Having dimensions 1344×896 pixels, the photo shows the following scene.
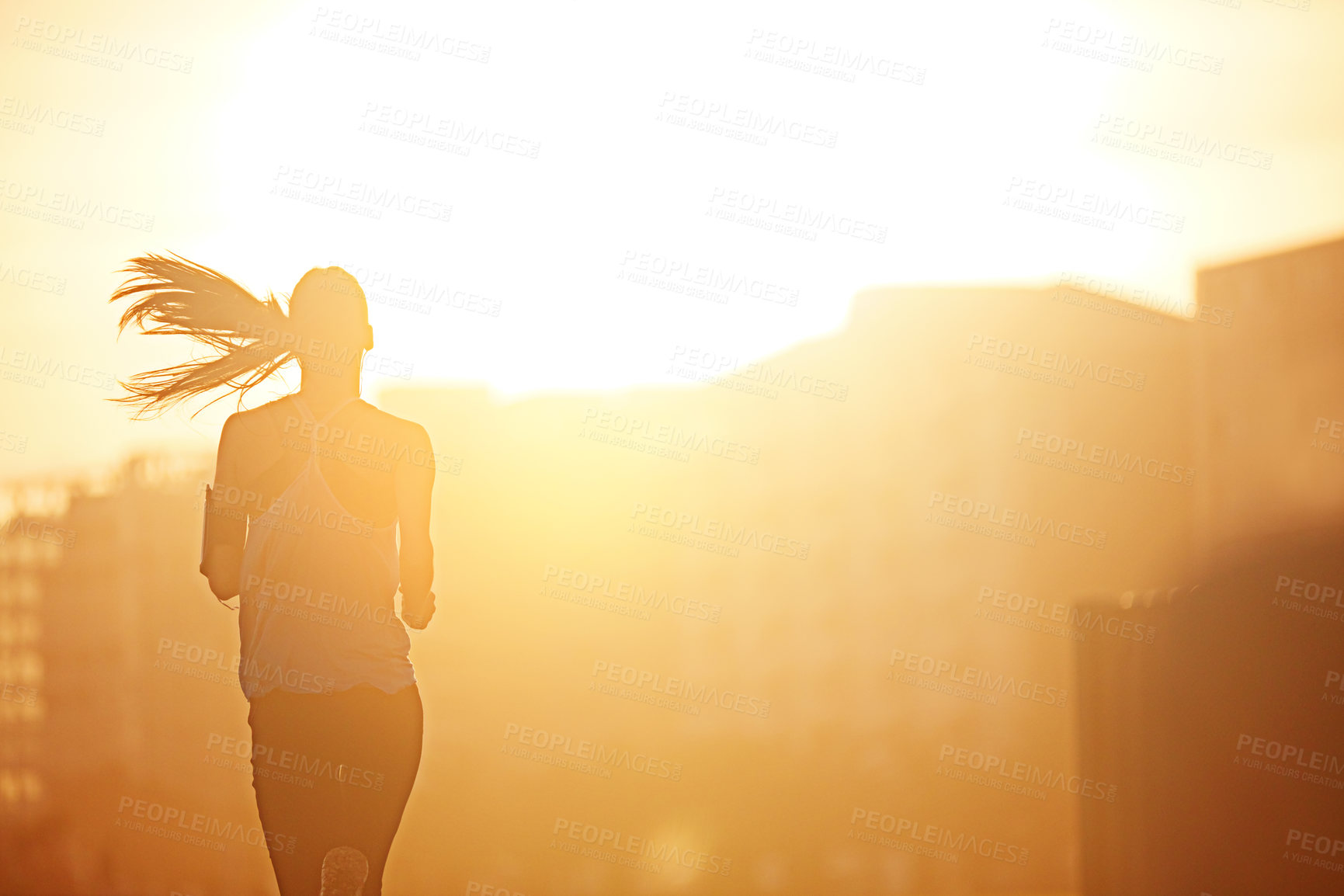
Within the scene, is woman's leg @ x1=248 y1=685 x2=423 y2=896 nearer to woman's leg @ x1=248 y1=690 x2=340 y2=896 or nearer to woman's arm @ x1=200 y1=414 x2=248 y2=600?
woman's leg @ x1=248 y1=690 x2=340 y2=896

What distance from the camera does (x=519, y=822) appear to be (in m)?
58.9

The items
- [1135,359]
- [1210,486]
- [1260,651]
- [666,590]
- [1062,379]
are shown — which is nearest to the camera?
[1260,651]

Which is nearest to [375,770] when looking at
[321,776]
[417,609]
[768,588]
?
[321,776]

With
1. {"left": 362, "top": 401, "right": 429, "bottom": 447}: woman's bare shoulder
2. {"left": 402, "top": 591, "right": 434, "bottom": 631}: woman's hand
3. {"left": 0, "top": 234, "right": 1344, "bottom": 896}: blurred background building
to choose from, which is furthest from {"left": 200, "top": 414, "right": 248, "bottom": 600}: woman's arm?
{"left": 0, "top": 234, "right": 1344, "bottom": 896}: blurred background building

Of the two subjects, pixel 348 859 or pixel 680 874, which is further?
pixel 680 874

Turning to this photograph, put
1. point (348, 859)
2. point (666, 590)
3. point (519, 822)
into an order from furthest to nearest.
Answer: point (519, 822), point (666, 590), point (348, 859)

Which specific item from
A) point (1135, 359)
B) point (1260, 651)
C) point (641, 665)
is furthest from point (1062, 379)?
point (1260, 651)

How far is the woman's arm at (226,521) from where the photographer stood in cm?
Result: 246

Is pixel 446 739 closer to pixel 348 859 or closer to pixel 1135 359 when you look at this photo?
pixel 1135 359

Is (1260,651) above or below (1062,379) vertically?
below

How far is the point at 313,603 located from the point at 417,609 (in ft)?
1.11

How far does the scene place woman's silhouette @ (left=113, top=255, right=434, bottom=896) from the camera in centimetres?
242

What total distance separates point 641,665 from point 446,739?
45.1 feet

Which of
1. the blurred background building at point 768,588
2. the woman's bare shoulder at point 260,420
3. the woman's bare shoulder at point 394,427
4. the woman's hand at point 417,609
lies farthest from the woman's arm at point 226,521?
the blurred background building at point 768,588
